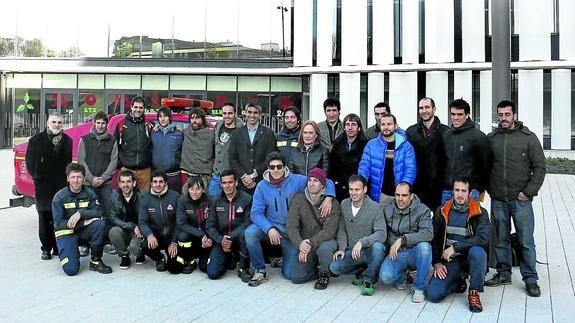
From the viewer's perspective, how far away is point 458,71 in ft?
76.4

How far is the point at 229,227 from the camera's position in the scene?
630 centimetres

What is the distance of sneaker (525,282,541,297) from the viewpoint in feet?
17.7

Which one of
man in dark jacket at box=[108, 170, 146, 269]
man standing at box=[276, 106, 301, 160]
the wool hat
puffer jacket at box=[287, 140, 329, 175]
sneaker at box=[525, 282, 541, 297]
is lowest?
sneaker at box=[525, 282, 541, 297]

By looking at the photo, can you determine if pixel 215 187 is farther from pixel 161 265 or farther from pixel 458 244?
pixel 458 244

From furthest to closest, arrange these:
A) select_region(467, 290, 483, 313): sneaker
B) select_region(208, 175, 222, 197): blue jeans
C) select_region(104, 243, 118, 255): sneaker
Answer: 1. select_region(104, 243, 118, 255): sneaker
2. select_region(208, 175, 222, 197): blue jeans
3. select_region(467, 290, 483, 313): sneaker

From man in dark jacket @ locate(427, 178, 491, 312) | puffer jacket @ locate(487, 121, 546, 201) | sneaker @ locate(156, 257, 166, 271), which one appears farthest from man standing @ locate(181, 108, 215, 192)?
puffer jacket @ locate(487, 121, 546, 201)

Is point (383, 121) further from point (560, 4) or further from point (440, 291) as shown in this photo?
point (560, 4)

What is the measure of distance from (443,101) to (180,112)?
1708 cm

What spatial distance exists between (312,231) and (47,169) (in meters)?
3.64

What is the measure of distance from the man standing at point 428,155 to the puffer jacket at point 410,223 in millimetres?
562

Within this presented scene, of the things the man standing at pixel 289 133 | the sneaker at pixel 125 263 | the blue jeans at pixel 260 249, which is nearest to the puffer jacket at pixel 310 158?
the man standing at pixel 289 133

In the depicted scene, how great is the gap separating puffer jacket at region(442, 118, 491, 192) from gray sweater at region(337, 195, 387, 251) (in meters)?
0.95

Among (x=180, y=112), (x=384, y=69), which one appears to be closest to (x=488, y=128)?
(x=384, y=69)

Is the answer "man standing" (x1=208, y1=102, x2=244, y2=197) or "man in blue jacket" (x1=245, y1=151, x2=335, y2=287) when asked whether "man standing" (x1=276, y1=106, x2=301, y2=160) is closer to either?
"man in blue jacket" (x1=245, y1=151, x2=335, y2=287)
